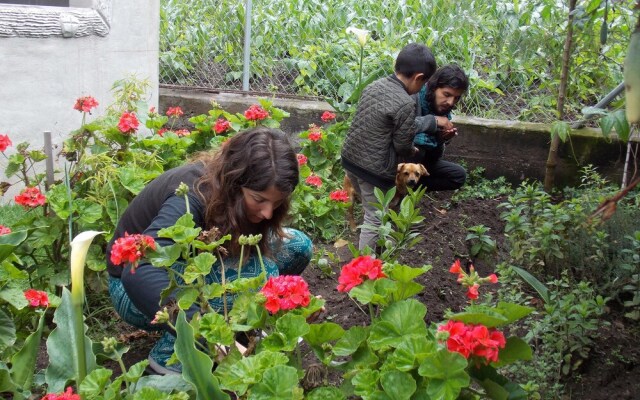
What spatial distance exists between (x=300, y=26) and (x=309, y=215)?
2641mm

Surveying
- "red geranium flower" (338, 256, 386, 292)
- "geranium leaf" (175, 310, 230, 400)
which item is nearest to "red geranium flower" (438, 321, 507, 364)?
"red geranium flower" (338, 256, 386, 292)

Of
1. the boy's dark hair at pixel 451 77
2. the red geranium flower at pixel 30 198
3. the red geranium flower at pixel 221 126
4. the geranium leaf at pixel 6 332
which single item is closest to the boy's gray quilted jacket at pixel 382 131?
the boy's dark hair at pixel 451 77

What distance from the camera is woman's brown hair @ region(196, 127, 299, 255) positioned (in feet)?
8.54

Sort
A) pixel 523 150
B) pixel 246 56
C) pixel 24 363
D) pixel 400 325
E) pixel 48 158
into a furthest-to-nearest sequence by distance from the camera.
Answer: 1. pixel 246 56
2. pixel 523 150
3. pixel 48 158
4. pixel 24 363
5. pixel 400 325

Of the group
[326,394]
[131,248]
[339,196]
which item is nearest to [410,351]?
[326,394]

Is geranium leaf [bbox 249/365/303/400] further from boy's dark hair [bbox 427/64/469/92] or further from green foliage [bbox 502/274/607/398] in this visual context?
boy's dark hair [bbox 427/64/469/92]

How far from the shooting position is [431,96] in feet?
14.5

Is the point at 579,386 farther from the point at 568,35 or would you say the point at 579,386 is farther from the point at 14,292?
the point at 568,35

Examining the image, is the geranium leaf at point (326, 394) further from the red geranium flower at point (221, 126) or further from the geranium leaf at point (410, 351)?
the red geranium flower at point (221, 126)

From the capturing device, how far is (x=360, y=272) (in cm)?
191

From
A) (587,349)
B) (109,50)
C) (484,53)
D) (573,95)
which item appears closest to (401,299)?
(587,349)

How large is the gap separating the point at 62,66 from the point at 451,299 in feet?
9.70

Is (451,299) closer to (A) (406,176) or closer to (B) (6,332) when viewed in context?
(A) (406,176)

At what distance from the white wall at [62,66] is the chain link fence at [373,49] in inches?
46.0
